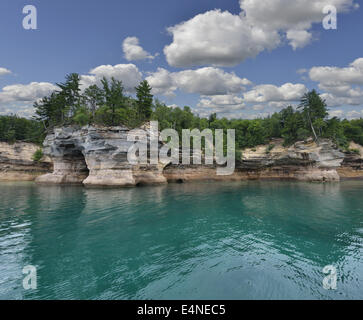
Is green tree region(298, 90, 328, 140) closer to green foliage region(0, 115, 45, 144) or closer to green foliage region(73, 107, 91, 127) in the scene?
green foliage region(73, 107, 91, 127)

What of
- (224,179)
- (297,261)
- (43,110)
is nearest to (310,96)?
(224,179)

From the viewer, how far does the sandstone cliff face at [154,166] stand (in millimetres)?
29969

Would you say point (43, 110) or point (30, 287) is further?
point (43, 110)

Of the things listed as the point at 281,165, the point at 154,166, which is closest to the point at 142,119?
the point at 154,166

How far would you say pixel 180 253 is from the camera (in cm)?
848

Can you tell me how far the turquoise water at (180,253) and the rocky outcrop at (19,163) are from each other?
30.8 metres

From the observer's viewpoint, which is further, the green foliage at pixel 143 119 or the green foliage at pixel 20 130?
the green foliage at pixel 20 130

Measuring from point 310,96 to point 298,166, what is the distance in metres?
15.4

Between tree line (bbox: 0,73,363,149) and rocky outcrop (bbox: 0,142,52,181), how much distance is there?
2.11 metres

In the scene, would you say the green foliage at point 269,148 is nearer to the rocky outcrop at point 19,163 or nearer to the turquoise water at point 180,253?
the turquoise water at point 180,253

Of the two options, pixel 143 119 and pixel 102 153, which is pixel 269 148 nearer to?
pixel 143 119

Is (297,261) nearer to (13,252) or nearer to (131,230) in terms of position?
(131,230)

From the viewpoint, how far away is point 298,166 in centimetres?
4119

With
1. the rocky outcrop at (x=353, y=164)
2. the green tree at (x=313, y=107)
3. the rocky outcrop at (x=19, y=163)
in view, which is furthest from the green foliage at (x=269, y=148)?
the rocky outcrop at (x=19, y=163)
